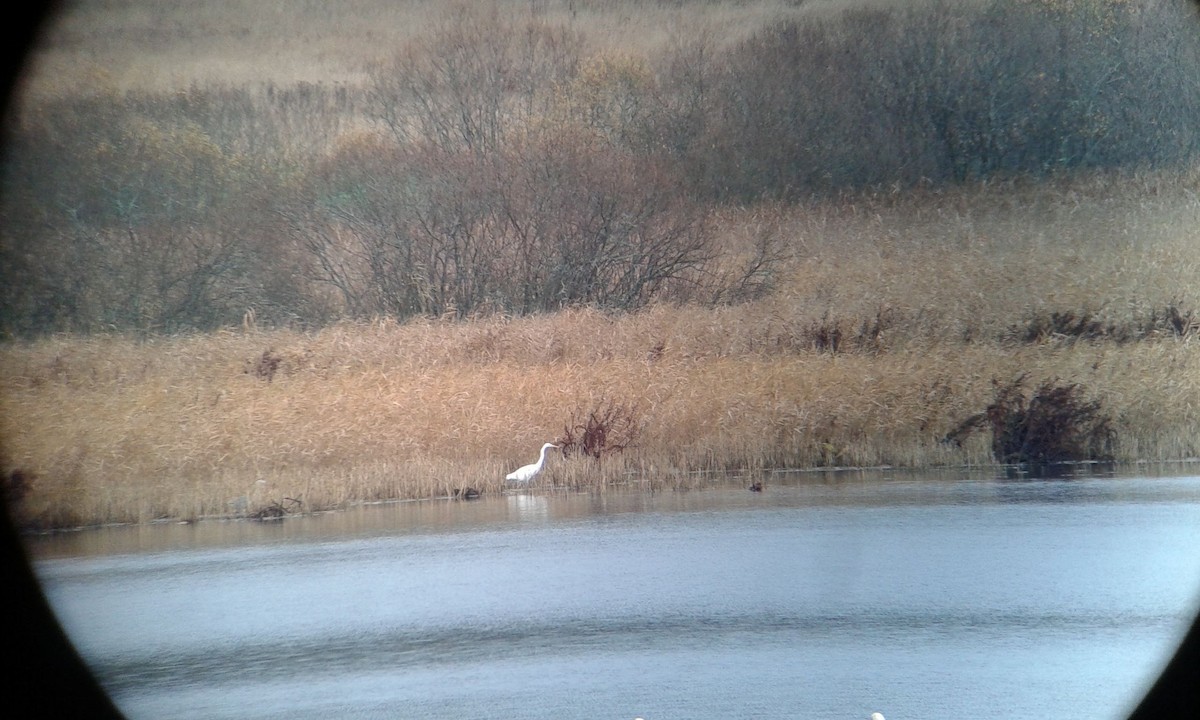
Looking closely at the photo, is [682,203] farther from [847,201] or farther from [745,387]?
[745,387]

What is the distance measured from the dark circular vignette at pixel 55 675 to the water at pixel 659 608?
0.14 metres

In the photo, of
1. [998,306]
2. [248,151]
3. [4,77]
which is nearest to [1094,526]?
[998,306]

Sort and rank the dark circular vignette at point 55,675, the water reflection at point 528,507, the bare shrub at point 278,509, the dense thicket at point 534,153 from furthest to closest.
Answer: the dense thicket at point 534,153 < the bare shrub at point 278,509 < the water reflection at point 528,507 < the dark circular vignette at point 55,675

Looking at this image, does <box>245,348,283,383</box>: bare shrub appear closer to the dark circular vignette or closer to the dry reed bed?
the dry reed bed

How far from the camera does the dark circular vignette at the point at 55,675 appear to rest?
7723 mm

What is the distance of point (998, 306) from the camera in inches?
1061

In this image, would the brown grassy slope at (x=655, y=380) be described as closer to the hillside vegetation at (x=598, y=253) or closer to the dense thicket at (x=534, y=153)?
the hillside vegetation at (x=598, y=253)

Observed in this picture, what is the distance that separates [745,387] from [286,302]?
616 inches

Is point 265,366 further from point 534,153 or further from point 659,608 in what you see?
point 659,608

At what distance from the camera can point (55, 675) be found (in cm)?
909

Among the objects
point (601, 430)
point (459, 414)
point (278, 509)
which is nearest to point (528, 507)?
point (278, 509)

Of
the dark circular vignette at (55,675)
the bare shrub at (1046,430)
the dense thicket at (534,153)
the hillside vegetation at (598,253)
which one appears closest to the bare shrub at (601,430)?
the hillside vegetation at (598,253)

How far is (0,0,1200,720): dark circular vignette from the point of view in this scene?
7.72 m

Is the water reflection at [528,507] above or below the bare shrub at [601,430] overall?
below
